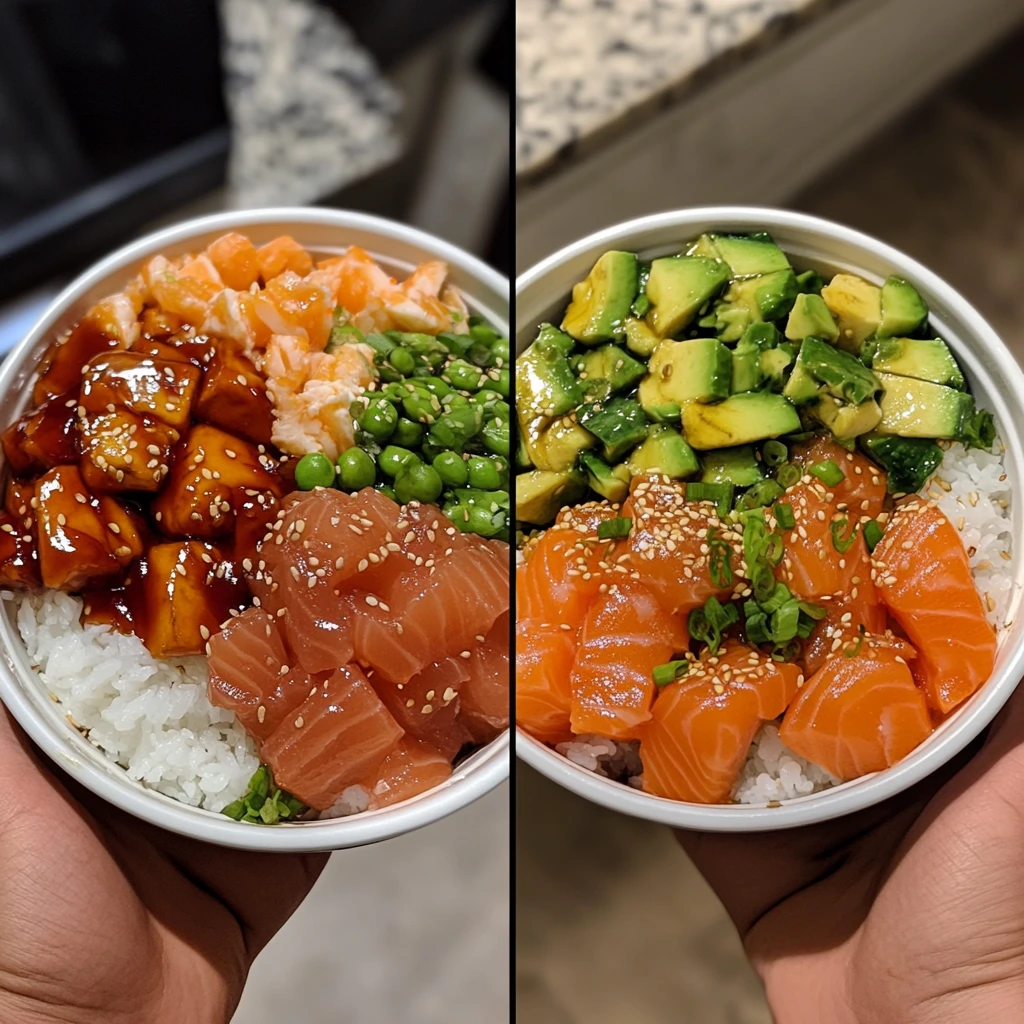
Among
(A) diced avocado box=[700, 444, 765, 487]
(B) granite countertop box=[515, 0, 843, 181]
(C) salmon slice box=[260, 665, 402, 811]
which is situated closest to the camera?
(C) salmon slice box=[260, 665, 402, 811]

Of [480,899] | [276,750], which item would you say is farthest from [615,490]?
[480,899]

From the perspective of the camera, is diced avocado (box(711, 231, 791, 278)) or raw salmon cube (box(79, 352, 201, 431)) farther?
diced avocado (box(711, 231, 791, 278))

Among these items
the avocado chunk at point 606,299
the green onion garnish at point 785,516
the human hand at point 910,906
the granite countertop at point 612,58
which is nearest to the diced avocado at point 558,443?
the avocado chunk at point 606,299

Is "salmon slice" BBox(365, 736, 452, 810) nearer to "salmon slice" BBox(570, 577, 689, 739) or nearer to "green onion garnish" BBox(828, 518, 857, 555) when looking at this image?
"salmon slice" BBox(570, 577, 689, 739)

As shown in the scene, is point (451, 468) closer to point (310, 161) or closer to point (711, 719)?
point (711, 719)

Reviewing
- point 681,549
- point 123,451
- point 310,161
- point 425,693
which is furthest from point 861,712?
point 310,161

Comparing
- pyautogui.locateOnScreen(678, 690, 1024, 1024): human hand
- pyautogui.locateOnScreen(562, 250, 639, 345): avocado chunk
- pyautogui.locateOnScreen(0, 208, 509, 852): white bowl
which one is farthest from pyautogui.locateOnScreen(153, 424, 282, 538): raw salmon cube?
pyautogui.locateOnScreen(678, 690, 1024, 1024): human hand
